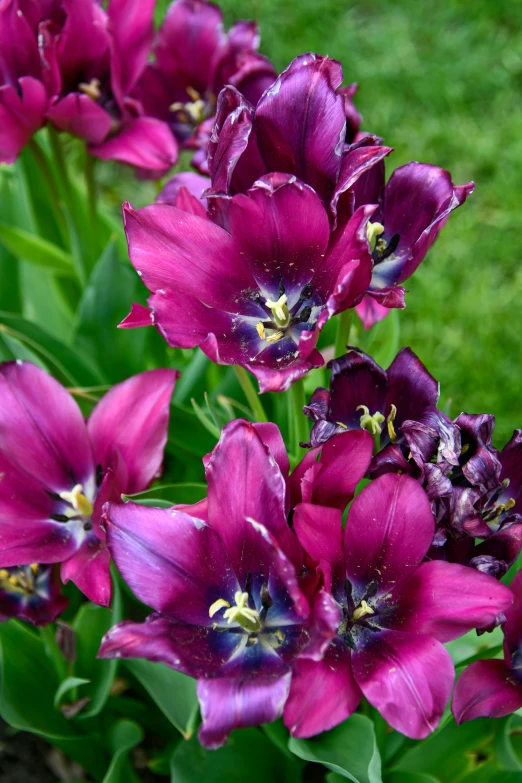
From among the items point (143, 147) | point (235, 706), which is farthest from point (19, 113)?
point (235, 706)

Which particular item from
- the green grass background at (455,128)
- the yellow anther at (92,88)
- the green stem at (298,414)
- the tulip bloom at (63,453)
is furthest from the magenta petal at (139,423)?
the green grass background at (455,128)

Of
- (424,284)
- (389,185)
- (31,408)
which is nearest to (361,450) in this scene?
(389,185)

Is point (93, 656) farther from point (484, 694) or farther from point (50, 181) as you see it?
point (50, 181)

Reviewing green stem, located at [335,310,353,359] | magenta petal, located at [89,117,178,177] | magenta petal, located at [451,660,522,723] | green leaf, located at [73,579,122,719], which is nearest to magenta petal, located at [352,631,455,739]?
magenta petal, located at [451,660,522,723]

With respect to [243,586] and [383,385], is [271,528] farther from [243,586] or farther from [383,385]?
[383,385]

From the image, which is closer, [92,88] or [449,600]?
[449,600]

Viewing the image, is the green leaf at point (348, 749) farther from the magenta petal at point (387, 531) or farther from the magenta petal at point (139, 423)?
the magenta petal at point (139, 423)
